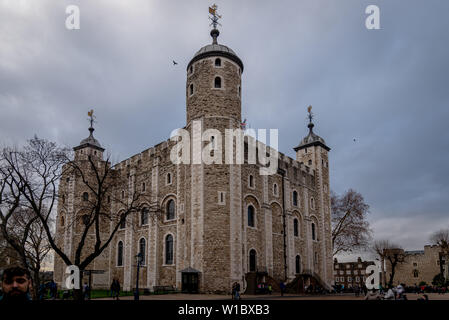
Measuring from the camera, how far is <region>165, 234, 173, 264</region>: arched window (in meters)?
32.5

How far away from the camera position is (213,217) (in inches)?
1156

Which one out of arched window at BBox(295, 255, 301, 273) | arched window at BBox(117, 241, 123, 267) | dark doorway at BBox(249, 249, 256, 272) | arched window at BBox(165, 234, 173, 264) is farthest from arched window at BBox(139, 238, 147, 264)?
arched window at BBox(295, 255, 301, 273)

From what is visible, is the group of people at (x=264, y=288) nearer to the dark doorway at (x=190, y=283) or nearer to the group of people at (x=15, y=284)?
the dark doorway at (x=190, y=283)

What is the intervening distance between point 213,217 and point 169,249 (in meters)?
5.94

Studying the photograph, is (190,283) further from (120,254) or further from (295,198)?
(295,198)

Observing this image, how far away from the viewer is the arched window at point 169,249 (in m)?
32.5

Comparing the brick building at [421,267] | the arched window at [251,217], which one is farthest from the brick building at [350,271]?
the arched window at [251,217]

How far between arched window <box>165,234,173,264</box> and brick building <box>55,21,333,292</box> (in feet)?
0.26

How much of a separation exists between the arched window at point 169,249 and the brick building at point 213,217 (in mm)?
80

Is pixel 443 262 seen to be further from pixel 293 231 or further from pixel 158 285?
pixel 158 285

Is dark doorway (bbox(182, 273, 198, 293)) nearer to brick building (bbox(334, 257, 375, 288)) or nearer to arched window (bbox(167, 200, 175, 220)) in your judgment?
arched window (bbox(167, 200, 175, 220))

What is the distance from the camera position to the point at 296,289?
3353 centimetres
